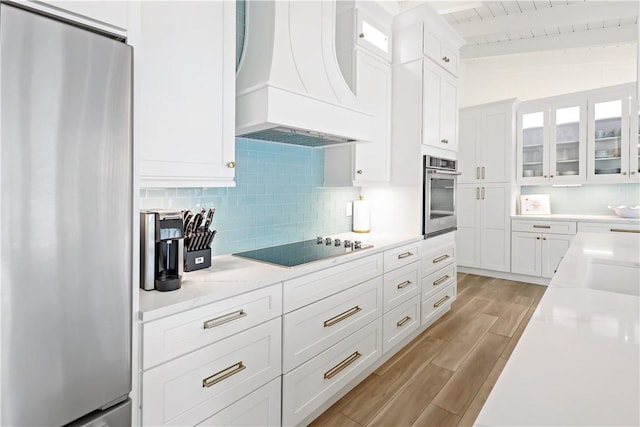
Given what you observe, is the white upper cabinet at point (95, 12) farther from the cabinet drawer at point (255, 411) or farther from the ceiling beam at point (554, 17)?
the ceiling beam at point (554, 17)

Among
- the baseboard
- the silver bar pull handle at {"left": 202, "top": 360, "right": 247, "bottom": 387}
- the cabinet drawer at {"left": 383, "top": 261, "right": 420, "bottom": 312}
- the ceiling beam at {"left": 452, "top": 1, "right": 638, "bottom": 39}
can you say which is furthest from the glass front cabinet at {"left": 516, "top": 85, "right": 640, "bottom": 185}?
the silver bar pull handle at {"left": 202, "top": 360, "right": 247, "bottom": 387}

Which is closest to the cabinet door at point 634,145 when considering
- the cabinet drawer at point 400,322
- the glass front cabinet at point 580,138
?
the glass front cabinet at point 580,138

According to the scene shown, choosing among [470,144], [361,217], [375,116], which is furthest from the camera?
[470,144]

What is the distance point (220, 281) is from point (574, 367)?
1264 mm

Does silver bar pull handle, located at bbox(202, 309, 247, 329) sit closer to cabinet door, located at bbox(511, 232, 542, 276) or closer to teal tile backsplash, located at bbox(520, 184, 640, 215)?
cabinet door, located at bbox(511, 232, 542, 276)

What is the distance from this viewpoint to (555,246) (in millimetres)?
4359

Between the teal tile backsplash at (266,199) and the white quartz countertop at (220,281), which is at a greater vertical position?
the teal tile backsplash at (266,199)

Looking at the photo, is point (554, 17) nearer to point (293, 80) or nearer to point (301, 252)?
point (293, 80)

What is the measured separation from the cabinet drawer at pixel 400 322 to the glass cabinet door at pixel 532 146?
3.06 metres

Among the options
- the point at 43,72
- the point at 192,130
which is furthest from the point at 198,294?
the point at 43,72

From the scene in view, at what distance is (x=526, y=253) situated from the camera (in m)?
4.57

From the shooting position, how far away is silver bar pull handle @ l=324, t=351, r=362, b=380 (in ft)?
6.28

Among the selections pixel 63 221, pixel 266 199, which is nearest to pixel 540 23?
pixel 266 199

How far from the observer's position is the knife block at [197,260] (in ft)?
5.38
